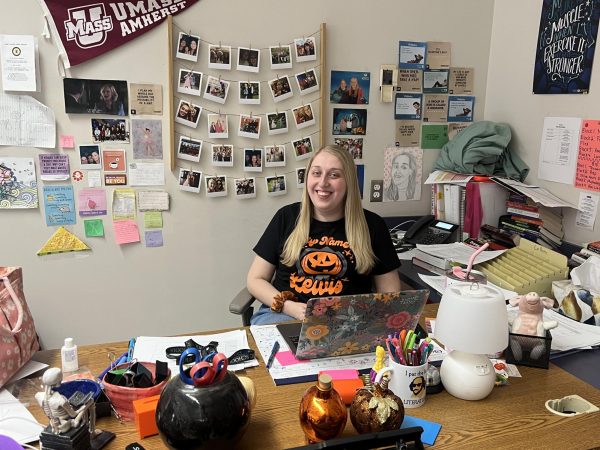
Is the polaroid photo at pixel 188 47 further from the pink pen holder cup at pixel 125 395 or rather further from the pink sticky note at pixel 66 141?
the pink pen holder cup at pixel 125 395

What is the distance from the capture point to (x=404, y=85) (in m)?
2.70

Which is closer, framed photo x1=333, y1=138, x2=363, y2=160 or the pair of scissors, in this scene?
the pair of scissors

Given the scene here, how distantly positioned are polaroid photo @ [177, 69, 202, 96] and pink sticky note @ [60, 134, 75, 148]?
540 millimetres

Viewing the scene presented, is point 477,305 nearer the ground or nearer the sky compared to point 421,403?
nearer the sky

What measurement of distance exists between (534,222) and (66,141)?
7.22 ft

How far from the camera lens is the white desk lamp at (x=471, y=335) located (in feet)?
3.73

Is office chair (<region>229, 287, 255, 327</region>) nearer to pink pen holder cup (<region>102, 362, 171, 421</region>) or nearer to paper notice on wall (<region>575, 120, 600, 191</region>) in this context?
pink pen holder cup (<region>102, 362, 171, 421</region>)

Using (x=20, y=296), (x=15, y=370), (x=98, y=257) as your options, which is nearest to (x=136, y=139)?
(x=98, y=257)

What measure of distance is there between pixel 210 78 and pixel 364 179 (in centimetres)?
97

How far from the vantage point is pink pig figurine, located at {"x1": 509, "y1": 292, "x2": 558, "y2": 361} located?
53.2 inches

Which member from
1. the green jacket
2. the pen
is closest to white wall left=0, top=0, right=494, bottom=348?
the green jacket

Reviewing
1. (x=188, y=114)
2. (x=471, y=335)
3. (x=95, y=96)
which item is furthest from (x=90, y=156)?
(x=471, y=335)

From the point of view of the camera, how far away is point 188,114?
7.88 feet

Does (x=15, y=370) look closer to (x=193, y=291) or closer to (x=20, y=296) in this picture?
(x=20, y=296)
